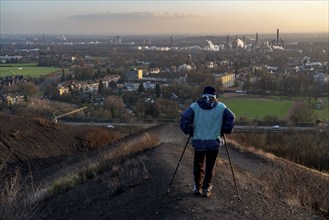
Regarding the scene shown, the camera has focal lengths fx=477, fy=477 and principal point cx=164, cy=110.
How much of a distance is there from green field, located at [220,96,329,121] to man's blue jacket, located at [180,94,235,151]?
25.6m

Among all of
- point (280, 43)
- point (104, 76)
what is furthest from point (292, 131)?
point (280, 43)

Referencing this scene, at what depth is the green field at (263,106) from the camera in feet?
106

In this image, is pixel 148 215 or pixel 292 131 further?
pixel 292 131

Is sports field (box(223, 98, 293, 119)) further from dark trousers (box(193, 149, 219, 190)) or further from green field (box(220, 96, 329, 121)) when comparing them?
dark trousers (box(193, 149, 219, 190))

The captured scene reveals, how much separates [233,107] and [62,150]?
21.3 meters

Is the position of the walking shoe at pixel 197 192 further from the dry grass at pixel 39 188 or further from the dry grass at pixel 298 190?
the dry grass at pixel 39 188

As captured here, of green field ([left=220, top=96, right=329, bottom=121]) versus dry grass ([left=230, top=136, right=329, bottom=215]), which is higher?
dry grass ([left=230, top=136, right=329, bottom=215])

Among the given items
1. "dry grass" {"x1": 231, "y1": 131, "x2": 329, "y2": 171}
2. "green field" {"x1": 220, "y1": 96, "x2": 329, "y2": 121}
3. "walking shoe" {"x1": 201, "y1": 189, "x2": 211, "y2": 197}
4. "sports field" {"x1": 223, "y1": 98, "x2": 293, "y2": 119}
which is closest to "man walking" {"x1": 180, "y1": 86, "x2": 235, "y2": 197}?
"walking shoe" {"x1": 201, "y1": 189, "x2": 211, "y2": 197}

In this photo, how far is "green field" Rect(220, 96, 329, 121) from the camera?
106ft

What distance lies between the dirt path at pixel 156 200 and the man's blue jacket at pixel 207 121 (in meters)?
0.73

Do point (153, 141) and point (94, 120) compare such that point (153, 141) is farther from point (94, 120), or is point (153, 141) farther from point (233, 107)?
point (233, 107)

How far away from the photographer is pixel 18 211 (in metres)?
6.33

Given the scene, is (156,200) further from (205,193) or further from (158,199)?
(205,193)

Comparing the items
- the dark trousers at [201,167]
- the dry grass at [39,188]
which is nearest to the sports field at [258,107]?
the dry grass at [39,188]
